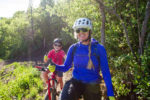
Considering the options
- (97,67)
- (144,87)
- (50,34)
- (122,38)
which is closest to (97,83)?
(97,67)

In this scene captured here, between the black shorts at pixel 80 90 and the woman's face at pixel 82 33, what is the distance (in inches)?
35.0

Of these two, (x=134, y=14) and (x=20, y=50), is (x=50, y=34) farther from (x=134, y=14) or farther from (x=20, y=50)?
(x=134, y=14)

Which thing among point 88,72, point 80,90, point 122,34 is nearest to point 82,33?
point 88,72

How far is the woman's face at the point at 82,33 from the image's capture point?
9.04ft

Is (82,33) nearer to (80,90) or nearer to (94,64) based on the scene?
(94,64)

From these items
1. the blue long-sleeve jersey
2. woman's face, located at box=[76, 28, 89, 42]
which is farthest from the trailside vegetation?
woman's face, located at box=[76, 28, 89, 42]

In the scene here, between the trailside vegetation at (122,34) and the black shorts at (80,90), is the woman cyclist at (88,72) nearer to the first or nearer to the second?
the black shorts at (80,90)

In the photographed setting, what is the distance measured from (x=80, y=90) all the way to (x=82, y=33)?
1.16 meters

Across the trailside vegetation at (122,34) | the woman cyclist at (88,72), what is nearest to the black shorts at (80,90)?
the woman cyclist at (88,72)

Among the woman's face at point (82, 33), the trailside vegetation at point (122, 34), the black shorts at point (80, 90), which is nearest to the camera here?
the black shorts at point (80, 90)

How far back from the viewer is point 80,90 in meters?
2.57

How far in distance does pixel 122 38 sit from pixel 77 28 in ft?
10.2

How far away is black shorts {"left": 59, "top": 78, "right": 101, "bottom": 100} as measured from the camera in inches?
95.8

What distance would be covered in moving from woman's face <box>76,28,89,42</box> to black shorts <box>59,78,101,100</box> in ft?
2.92
